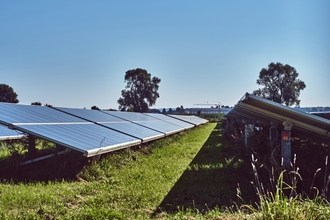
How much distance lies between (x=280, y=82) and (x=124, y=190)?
179 ft

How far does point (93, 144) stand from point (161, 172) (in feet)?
5.39

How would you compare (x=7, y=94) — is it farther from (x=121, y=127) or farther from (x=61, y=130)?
(x=61, y=130)

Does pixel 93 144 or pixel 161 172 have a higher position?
pixel 93 144

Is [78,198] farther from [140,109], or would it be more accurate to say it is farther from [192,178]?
[140,109]

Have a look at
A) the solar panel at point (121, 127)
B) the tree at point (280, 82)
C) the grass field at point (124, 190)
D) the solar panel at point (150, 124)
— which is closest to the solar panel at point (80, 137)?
the grass field at point (124, 190)

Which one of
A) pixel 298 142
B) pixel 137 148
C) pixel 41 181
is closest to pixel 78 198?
pixel 41 181

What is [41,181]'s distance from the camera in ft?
19.7

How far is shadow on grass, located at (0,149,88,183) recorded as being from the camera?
624 cm

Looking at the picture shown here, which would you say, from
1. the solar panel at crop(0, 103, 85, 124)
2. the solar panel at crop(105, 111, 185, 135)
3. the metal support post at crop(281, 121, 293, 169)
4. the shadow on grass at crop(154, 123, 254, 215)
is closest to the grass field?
the shadow on grass at crop(154, 123, 254, 215)

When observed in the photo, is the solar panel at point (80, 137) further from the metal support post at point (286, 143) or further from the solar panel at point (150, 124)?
the solar panel at point (150, 124)

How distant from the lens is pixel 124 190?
5590 millimetres

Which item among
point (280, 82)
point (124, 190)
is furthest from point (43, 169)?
point (280, 82)

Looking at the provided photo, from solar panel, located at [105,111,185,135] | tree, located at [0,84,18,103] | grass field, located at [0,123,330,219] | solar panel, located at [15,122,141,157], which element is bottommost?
grass field, located at [0,123,330,219]

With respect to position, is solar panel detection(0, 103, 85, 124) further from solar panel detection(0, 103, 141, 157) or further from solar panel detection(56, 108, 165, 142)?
solar panel detection(56, 108, 165, 142)
